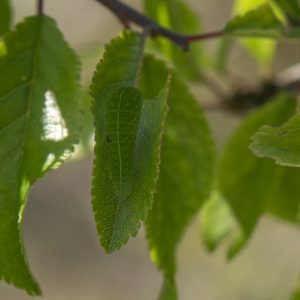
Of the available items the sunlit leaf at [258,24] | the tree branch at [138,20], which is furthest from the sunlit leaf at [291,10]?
the tree branch at [138,20]

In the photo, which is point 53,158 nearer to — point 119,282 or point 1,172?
point 1,172

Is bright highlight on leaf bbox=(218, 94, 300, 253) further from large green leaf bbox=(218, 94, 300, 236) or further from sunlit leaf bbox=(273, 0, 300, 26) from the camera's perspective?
sunlit leaf bbox=(273, 0, 300, 26)

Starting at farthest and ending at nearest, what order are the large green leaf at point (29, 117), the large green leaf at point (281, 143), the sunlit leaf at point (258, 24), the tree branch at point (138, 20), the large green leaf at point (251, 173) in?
the large green leaf at point (251, 173) → the sunlit leaf at point (258, 24) → the tree branch at point (138, 20) → the large green leaf at point (29, 117) → the large green leaf at point (281, 143)

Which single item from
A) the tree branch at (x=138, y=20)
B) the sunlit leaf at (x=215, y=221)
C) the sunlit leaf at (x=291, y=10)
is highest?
the tree branch at (x=138, y=20)

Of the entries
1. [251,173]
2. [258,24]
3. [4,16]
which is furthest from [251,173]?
[4,16]

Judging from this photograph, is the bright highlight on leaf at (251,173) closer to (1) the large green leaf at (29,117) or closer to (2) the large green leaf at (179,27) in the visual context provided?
(2) the large green leaf at (179,27)

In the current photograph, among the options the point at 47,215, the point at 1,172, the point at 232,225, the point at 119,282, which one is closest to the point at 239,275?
the point at 119,282

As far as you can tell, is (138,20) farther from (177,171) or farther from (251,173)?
(251,173)
